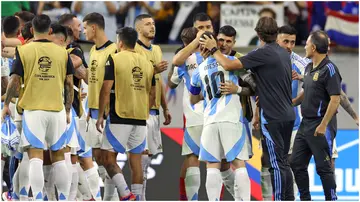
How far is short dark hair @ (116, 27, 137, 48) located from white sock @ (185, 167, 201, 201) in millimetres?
1784

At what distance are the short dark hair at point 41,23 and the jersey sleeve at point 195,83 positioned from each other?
1.82 metres

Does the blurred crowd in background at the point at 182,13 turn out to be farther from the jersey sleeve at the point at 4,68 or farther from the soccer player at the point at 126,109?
the soccer player at the point at 126,109

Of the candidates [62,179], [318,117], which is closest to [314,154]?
[318,117]

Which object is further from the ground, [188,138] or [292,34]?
[292,34]

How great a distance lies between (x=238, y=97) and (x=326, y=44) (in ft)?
4.21

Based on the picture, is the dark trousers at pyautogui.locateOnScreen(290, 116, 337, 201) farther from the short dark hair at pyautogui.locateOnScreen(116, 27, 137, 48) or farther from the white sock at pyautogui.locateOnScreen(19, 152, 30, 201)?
the white sock at pyautogui.locateOnScreen(19, 152, 30, 201)

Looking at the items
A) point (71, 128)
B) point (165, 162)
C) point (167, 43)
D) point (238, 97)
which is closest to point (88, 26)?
point (71, 128)

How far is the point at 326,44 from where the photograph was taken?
1481cm

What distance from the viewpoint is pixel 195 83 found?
14711mm

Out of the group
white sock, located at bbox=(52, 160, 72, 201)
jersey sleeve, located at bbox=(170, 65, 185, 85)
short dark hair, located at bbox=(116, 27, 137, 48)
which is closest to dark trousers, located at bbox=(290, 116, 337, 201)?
jersey sleeve, located at bbox=(170, 65, 185, 85)

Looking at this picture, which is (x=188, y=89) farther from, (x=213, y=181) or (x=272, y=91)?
(x=272, y=91)

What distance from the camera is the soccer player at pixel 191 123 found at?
15.7m

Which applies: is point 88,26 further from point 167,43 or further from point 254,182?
point 167,43

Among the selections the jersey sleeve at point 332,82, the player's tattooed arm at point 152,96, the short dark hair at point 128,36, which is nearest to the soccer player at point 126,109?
the short dark hair at point 128,36
